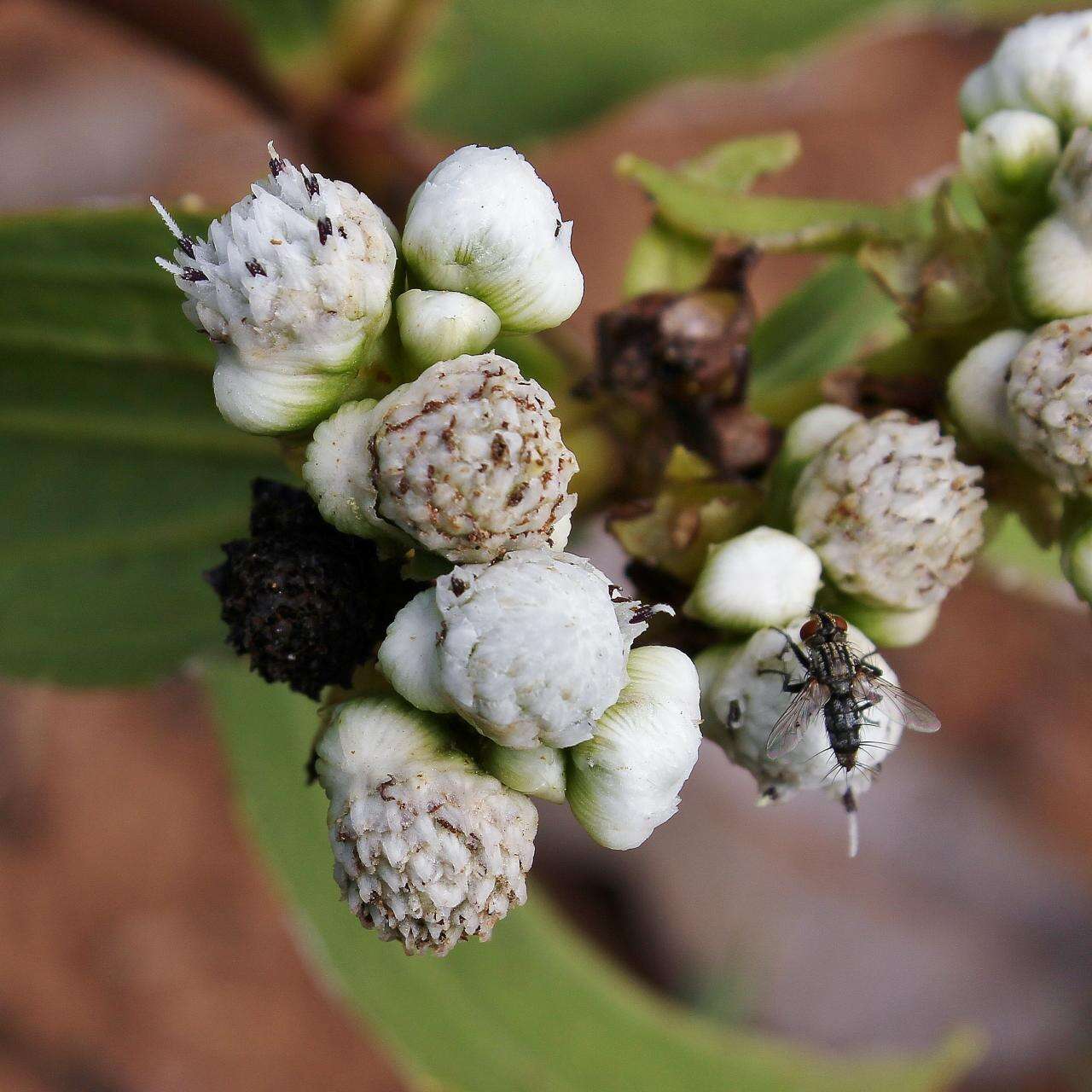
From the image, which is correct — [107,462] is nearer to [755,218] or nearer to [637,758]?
[755,218]

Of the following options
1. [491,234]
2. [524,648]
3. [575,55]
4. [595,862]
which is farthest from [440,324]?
[595,862]

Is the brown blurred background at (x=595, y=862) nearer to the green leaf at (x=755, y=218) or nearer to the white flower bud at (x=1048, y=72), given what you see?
the green leaf at (x=755, y=218)

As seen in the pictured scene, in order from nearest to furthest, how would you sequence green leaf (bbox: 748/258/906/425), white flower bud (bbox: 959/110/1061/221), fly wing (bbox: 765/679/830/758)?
1. fly wing (bbox: 765/679/830/758)
2. white flower bud (bbox: 959/110/1061/221)
3. green leaf (bbox: 748/258/906/425)

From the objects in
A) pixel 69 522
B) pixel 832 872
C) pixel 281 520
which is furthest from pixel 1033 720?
pixel 281 520

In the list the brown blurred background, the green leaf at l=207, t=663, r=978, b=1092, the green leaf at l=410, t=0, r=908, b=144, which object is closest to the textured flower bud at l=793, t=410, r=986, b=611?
the green leaf at l=207, t=663, r=978, b=1092

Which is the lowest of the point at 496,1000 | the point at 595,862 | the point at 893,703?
the point at 595,862

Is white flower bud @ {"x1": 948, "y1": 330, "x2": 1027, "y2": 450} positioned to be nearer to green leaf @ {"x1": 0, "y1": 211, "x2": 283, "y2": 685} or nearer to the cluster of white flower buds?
the cluster of white flower buds

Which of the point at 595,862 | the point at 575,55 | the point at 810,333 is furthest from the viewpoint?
the point at 595,862
